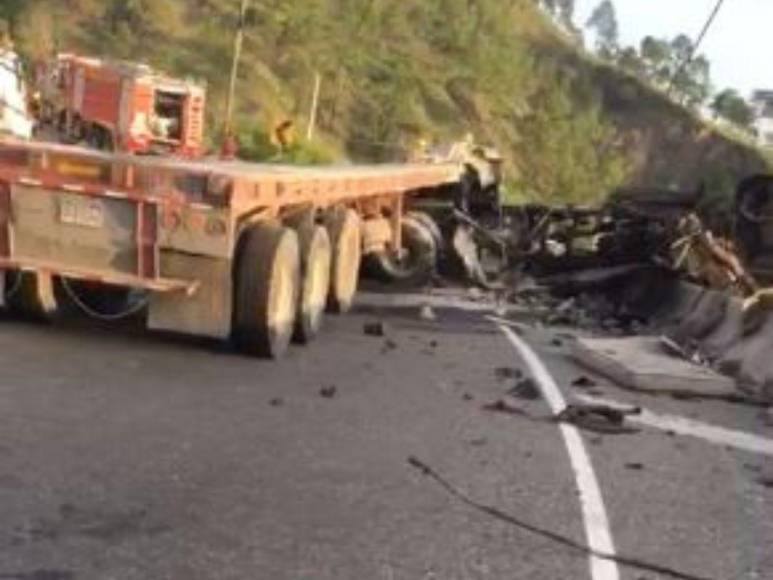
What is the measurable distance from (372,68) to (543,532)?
77626 millimetres

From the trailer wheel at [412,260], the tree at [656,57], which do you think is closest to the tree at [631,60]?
the tree at [656,57]

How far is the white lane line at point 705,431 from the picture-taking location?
35.4ft

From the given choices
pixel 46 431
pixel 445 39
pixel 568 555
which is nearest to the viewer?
pixel 568 555

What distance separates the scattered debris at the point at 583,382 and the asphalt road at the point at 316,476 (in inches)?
5.1

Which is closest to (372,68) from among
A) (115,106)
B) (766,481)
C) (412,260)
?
(115,106)

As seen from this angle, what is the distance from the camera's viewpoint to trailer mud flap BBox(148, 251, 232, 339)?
12.3 m

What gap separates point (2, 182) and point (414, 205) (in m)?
12.4

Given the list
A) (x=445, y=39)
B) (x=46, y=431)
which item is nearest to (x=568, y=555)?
(x=46, y=431)

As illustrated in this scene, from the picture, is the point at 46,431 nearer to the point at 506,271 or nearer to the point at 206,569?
the point at 206,569

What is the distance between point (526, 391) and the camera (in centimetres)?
1231

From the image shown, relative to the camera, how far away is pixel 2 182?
12398 millimetres

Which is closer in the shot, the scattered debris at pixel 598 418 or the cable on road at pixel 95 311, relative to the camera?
the scattered debris at pixel 598 418

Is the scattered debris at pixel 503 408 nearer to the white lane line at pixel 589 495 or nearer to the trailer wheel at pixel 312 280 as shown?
the white lane line at pixel 589 495

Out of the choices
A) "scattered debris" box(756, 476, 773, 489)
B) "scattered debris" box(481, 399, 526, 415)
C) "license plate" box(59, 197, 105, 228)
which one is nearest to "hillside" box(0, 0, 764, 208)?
"license plate" box(59, 197, 105, 228)
